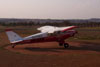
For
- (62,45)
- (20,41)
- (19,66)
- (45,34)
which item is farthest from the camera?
(62,45)

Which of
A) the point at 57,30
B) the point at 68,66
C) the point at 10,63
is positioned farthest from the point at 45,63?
the point at 57,30

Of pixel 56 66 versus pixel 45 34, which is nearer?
pixel 56 66

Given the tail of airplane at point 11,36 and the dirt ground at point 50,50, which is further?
the tail of airplane at point 11,36

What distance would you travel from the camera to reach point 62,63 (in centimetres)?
1189

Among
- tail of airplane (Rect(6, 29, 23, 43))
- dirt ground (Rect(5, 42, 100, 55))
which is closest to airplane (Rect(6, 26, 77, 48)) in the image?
tail of airplane (Rect(6, 29, 23, 43))

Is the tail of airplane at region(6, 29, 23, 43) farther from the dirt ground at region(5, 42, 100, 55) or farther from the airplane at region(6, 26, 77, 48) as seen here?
the dirt ground at region(5, 42, 100, 55)

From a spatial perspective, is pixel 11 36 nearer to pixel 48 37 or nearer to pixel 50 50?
pixel 48 37

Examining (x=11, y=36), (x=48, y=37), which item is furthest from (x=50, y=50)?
(x=11, y=36)

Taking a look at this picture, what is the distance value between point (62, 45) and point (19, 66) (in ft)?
32.7

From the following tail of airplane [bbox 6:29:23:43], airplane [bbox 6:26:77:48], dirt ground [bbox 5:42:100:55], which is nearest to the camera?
dirt ground [bbox 5:42:100:55]

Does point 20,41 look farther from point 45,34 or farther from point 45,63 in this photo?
point 45,63

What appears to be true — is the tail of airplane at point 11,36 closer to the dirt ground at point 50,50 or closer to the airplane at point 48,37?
the airplane at point 48,37

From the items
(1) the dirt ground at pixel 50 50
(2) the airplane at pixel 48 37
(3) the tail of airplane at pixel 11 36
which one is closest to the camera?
(1) the dirt ground at pixel 50 50

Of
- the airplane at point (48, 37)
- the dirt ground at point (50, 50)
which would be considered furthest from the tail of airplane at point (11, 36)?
the dirt ground at point (50, 50)
